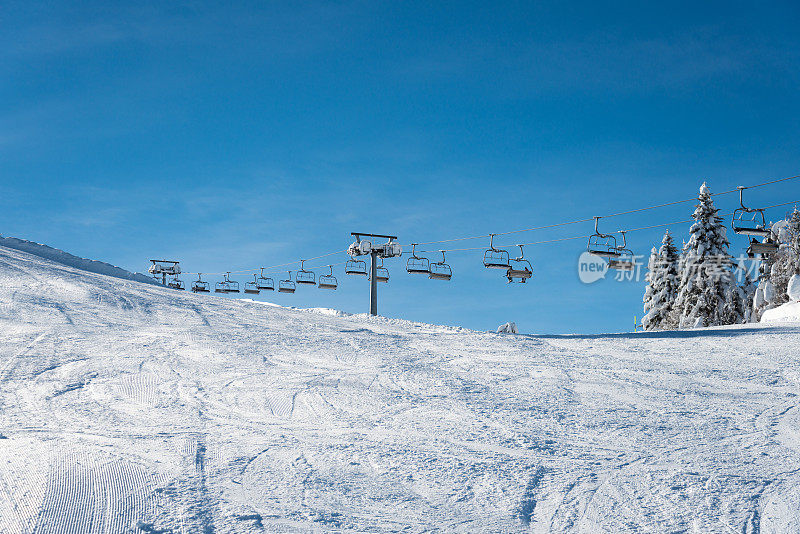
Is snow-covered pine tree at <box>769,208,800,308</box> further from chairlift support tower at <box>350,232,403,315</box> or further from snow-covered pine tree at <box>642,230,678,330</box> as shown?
chairlift support tower at <box>350,232,403,315</box>

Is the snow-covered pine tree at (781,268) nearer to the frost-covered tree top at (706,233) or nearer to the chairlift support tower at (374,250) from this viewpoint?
the frost-covered tree top at (706,233)

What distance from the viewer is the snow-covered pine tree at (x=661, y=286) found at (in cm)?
4444

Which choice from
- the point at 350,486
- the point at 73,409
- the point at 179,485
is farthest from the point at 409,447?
the point at 73,409

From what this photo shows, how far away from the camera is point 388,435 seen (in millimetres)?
7332

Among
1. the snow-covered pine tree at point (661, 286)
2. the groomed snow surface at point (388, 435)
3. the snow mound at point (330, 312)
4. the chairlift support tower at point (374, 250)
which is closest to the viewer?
the groomed snow surface at point (388, 435)

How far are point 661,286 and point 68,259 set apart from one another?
1355 inches

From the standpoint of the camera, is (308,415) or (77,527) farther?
(308,415)

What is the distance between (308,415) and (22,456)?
9.75ft

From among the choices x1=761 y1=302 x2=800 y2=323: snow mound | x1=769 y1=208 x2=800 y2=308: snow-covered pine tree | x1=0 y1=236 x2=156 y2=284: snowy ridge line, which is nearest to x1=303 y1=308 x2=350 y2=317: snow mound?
x1=0 y1=236 x2=156 y2=284: snowy ridge line

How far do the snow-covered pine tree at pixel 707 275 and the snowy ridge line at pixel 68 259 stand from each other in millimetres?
28254

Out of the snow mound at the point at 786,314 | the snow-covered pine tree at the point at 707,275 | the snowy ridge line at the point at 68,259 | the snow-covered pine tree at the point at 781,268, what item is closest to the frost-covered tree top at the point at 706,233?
the snow-covered pine tree at the point at 707,275

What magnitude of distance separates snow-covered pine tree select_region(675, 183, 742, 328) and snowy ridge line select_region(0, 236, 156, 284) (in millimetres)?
28254

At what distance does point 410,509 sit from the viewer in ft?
17.7

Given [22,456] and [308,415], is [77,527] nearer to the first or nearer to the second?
[22,456]
